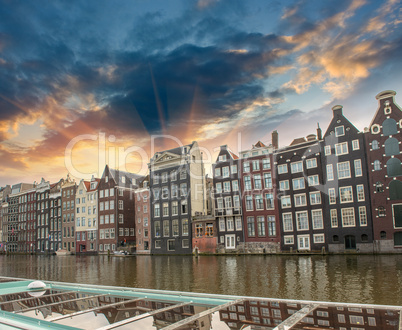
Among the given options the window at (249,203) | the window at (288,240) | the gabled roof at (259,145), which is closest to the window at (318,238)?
the window at (288,240)

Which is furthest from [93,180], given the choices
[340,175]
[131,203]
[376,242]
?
[376,242]

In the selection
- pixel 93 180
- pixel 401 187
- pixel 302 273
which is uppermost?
pixel 93 180

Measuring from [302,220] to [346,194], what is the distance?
28.9ft

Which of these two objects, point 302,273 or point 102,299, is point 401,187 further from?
point 102,299

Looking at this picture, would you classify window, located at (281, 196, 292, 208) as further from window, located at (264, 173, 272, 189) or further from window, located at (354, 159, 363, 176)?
window, located at (354, 159, 363, 176)

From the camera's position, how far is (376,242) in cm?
5272

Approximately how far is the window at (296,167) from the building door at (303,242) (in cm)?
1153

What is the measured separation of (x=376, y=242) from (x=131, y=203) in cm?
6245

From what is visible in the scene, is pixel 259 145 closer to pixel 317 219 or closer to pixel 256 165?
pixel 256 165

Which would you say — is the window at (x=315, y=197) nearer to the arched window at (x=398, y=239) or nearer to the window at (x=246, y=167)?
the arched window at (x=398, y=239)

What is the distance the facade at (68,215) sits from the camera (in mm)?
101500

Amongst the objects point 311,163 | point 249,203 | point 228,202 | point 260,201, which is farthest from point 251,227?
point 311,163

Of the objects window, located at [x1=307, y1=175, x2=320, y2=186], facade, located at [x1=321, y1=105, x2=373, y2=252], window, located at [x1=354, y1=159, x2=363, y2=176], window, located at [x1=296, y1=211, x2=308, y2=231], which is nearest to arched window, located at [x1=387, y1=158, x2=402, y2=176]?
facade, located at [x1=321, y1=105, x2=373, y2=252]

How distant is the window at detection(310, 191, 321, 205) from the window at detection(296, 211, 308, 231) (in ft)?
7.83
